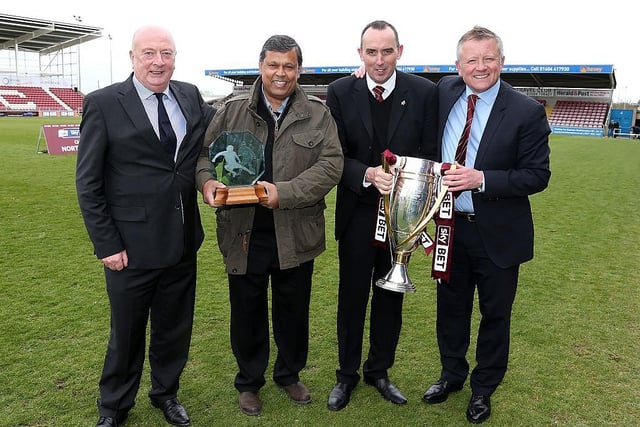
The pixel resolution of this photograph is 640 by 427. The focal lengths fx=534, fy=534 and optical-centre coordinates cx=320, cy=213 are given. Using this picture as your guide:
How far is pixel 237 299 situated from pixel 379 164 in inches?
41.9

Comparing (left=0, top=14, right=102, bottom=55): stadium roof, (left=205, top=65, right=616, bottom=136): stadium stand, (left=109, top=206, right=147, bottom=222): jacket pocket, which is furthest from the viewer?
(left=0, top=14, right=102, bottom=55): stadium roof

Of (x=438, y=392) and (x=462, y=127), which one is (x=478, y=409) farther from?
(x=462, y=127)

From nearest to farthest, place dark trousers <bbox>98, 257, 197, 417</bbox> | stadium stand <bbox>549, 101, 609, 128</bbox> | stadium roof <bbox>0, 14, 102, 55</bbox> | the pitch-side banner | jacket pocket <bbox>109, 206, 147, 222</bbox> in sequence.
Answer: jacket pocket <bbox>109, 206, 147, 222</bbox>
dark trousers <bbox>98, 257, 197, 417</bbox>
the pitch-side banner
stadium stand <bbox>549, 101, 609, 128</bbox>
stadium roof <bbox>0, 14, 102, 55</bbox>

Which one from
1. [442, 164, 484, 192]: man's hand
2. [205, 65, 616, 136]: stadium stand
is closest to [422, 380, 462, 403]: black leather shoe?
[442, 164, 484, 192]: man's hand

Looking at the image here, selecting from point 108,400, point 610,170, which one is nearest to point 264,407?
point 108,400

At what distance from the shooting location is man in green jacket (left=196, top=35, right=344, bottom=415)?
101 inches

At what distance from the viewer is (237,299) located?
291 centimetres

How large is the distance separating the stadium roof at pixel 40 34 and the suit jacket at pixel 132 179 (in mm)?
51957

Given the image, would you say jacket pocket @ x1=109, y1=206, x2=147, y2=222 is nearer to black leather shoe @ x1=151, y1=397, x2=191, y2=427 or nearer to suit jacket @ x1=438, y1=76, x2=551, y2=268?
black leather shoe @ x1=151, y1=397, x2=191, y2=427

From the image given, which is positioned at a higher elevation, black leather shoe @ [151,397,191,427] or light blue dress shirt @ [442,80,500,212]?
light blue dress shirt @ [442,80,500,212]

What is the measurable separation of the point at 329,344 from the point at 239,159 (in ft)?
5.90

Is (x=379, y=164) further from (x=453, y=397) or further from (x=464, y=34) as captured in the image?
(x=453, y=397)

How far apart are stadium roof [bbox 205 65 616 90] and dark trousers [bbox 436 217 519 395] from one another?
40.2 metres

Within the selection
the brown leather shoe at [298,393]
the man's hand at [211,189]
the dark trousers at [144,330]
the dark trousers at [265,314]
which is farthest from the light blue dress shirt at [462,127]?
the dark trousers at [144,330]
